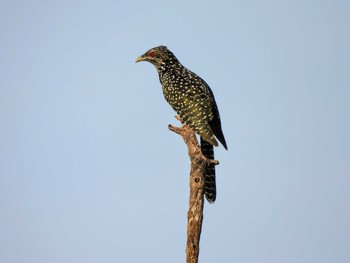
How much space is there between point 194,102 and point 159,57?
1521mm

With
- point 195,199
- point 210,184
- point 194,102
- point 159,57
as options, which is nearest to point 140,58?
point 159,57

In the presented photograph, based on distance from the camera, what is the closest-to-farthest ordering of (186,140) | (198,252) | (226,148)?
(198,252)
(186,140)
(226,148)

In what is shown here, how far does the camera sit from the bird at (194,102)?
12.4 metres

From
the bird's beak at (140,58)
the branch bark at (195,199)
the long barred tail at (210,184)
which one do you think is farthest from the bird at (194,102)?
the branch bark at (195,199)

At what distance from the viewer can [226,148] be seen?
12.9 meters

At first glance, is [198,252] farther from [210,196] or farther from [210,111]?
[210,111]

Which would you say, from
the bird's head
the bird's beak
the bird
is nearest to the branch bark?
the bird

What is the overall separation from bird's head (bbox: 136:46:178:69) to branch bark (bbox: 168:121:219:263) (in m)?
2.24

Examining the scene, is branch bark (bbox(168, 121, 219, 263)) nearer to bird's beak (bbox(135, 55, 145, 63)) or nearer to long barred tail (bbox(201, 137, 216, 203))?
long barred tail (bbox(201, 137, 216, 203))

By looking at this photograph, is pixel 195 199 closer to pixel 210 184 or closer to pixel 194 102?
pixel 210 184

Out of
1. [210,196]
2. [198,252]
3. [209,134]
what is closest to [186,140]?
[209,134]

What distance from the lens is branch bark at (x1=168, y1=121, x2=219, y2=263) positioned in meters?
11.1

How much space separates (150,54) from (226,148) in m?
2.57

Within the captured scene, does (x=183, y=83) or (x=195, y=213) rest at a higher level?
(x=183, y=83)
